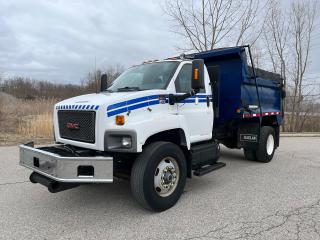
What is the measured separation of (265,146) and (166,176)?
4.39m

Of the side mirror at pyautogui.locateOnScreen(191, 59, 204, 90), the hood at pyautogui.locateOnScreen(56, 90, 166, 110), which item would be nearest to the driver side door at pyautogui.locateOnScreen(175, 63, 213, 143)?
the side mirror at pyautogui.locateOnScreen(191, 59, 204, 90)

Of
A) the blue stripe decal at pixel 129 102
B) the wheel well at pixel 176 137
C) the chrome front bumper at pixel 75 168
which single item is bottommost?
the chrome front bumper at pixel 75 168

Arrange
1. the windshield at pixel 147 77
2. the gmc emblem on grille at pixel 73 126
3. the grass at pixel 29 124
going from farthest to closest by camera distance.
Answer: the grass at pixel 29 124 < the windshield at pixel 147 77 < the gmc emblem on grille at pixel 73 126

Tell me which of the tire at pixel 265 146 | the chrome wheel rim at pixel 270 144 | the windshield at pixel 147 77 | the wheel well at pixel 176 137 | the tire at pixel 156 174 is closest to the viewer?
the tire at pixel 156 174

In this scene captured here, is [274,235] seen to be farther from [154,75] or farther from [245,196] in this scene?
[154,75]

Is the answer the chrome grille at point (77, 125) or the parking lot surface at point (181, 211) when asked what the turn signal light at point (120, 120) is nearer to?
the chrome grille at point (77, 125)

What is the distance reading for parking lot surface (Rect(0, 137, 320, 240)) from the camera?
400cm

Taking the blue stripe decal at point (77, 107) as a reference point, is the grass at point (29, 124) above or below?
below

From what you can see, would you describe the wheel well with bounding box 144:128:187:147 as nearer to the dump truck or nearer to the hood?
the dump truck

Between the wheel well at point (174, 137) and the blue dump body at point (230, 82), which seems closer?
the wheel well at point (174, 137)

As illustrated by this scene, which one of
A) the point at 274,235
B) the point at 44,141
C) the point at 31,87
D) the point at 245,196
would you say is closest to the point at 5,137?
the point at 44,141

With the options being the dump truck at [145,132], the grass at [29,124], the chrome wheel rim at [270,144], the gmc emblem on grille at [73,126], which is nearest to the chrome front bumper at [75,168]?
the dump truck at [145,132]

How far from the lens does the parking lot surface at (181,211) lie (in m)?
4.00

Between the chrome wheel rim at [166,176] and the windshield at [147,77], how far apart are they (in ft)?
4.05
